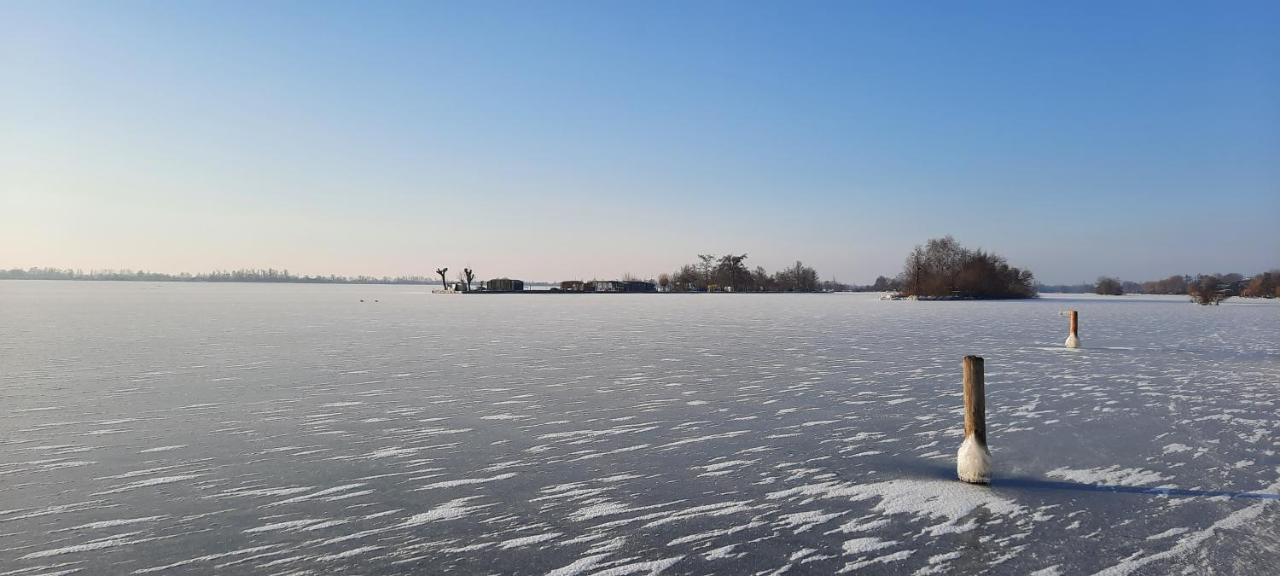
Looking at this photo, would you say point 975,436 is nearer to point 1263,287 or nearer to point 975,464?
point 975,464

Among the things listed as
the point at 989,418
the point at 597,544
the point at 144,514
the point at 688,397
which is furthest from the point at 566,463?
the point at 989,418

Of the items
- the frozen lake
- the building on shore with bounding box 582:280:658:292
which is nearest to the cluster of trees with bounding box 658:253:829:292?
the building on shore with bounding box 582:280:658:292

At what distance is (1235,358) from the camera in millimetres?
14930

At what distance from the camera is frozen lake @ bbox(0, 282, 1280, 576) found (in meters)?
4.07

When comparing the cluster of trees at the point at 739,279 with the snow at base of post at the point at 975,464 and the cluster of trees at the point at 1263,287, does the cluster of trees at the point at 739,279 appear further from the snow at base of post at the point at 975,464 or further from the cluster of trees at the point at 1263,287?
the snow at base of post at the point at 975,464

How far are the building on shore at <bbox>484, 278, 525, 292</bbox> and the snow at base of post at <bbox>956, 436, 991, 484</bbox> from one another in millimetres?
85995

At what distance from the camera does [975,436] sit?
18.4 ft

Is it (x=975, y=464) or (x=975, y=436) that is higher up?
(x=975, y=436)

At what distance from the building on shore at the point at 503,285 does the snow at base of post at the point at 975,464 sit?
282 feet

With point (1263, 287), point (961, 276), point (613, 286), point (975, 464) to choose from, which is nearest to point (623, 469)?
point (975, 464)

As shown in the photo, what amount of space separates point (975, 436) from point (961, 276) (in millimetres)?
84288

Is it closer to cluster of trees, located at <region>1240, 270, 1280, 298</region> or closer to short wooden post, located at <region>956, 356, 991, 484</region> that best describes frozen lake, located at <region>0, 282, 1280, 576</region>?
short wooden post, located at <region>956, 356, 991, 484</region>

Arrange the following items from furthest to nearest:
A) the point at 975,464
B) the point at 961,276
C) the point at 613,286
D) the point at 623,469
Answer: the point at 613,286 → the point at 961,276 → the point at 623,469 → the point at 975,464

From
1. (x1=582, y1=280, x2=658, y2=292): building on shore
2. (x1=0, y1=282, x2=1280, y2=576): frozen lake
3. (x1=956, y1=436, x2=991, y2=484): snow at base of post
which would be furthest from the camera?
(x1=582, y1=280, x2=658, y2=292): building on shore
